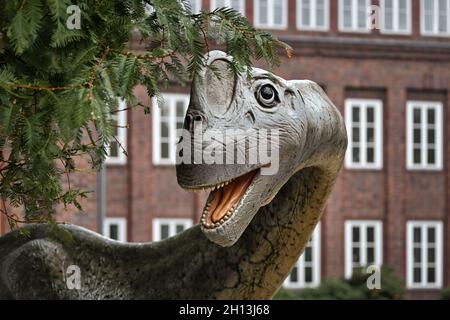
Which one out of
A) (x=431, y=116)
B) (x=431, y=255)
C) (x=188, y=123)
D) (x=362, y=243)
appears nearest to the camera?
(x=188, y=123)

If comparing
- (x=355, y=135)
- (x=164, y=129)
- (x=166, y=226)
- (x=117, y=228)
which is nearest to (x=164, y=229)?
(x=166, y=226)

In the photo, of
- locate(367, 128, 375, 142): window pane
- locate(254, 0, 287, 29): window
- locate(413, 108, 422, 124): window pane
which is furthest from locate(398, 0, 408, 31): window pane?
locate(254, 0, 287, 29): window

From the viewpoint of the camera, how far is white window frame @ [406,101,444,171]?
110ft

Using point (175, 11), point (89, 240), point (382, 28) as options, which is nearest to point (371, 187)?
point (382, 28)

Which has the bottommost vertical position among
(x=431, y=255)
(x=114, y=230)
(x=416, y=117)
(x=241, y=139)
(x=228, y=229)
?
(x=431, y=255)

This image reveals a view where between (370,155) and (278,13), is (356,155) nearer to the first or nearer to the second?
(370,155)

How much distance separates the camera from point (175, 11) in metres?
6.58

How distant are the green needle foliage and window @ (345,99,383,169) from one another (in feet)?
86.3

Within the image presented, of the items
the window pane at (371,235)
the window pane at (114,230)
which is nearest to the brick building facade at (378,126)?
the window pane at (371,235)

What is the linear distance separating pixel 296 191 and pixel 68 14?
8.21 feet

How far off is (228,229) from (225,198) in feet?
0.84

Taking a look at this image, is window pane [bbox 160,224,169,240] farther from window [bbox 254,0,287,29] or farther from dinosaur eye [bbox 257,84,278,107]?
dinosaur eye [bbox 257,84,278,107]

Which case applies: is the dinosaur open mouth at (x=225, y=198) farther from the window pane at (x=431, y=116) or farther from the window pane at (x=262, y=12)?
the window pane at (x=431, y=116)

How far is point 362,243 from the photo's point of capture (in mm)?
33156
